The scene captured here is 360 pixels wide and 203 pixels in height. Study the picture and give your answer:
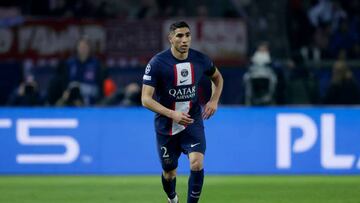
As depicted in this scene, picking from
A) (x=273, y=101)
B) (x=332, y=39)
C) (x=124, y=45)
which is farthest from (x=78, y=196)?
(x=332, y=39)

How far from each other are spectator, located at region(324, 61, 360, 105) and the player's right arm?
25.0ft

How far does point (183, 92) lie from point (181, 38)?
611 millimetres

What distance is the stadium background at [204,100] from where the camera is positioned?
16.5 meters

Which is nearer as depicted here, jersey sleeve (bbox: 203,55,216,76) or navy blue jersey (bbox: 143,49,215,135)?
navy blue jersey (bbox: 143,49,215,135)

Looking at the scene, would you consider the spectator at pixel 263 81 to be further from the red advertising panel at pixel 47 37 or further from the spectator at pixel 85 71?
the red advertising panel at pixel 47 37

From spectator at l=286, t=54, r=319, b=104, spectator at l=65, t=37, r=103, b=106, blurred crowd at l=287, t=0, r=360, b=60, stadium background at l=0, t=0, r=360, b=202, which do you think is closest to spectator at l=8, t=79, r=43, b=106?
stadium background at l=0, t=0, r=360, b=202

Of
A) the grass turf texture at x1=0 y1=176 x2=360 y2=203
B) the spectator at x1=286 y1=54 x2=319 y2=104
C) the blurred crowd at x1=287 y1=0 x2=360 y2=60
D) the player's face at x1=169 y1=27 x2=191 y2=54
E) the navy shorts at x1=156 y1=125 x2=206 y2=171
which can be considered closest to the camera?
the player's face at x1=169 y1=27 x2=191 y2=54

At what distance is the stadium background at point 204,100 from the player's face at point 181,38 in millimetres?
2599

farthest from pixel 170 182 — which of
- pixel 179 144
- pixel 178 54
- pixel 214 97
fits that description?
pixel 178 54

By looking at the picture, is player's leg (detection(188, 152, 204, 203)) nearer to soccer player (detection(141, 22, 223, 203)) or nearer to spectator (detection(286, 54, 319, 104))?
soccer player (detection(141, 22, 223, 203))

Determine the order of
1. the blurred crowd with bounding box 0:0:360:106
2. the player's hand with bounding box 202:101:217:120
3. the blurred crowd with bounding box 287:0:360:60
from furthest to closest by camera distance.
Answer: the blurred crowd with bounding box 287:0:360:60, the blurred crowd with bounding box 0:0:360:106, the player's hand with bounding box 202:101:217:120

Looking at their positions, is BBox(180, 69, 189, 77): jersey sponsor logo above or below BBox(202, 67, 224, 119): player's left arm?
above

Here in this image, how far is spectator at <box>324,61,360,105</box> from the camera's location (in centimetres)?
1920

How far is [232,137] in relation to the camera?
1791 cm
